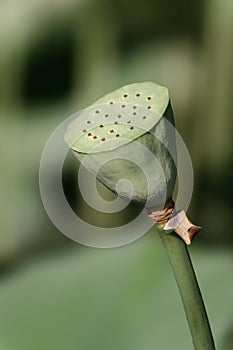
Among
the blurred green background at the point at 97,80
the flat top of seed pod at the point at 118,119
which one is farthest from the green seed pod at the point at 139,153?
the blurred green background at the point at 97,80

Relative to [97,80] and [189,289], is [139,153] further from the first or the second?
[97,80]

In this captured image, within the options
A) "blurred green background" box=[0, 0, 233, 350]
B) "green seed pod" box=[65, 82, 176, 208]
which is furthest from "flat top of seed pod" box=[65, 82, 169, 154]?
"blurred green background" box=[0, 0, 233, 350]

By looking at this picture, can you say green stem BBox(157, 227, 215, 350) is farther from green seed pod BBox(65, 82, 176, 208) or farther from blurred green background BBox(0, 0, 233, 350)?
blurred green background BBox(0, 0, 233, 350)

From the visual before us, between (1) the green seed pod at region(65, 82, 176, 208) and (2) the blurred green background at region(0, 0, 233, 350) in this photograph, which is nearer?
(1) the green seed pod at region(65, 82, 176, 208)

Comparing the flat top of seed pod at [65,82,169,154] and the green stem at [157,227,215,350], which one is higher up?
the flat top of seed pod at [65,82,169,154]

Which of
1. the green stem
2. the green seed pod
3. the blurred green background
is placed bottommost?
the blurred green background

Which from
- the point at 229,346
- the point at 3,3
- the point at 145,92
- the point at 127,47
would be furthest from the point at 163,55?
the point at 145,92
